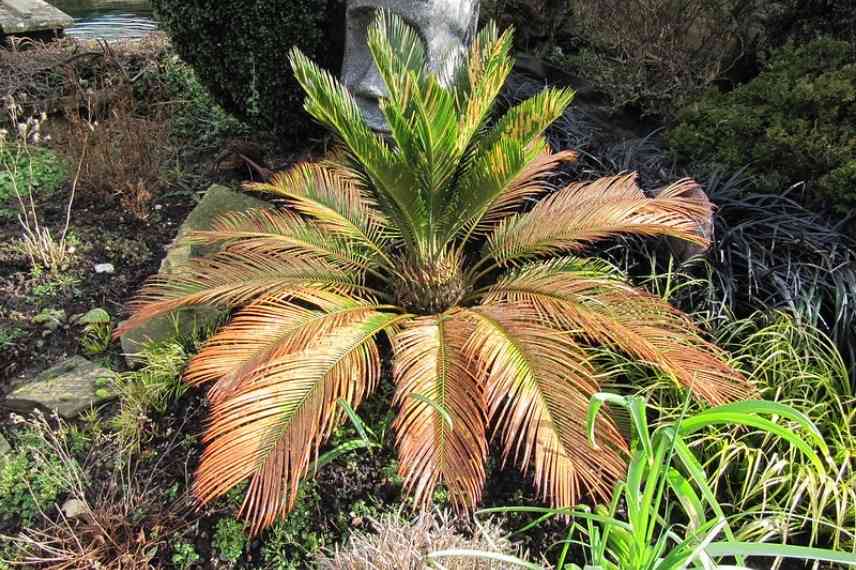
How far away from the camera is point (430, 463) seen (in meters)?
1.87

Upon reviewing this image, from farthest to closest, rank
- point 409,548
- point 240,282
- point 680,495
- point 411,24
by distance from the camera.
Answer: point 411,24 → point 240,282 → point 409,548 → point 680,495

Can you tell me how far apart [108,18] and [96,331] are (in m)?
7.42

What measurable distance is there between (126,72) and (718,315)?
5.14 m

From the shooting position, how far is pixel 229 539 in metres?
2.09

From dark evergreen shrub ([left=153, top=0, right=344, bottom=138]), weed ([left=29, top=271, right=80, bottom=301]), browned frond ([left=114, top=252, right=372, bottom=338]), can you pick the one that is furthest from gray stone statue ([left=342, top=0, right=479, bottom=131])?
weed ([left=29, top=271, right=80, bottom=301])

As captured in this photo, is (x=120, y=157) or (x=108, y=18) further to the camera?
(x=108, y=18)

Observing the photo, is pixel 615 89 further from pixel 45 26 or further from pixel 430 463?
pixel 45 26

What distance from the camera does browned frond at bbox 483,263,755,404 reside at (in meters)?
2.07

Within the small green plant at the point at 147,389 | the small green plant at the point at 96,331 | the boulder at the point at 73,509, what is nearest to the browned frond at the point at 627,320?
the small green plant at the point at 147,389

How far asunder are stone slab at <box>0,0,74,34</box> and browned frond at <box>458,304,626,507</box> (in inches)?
273

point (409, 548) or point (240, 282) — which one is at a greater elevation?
point (240, 282)

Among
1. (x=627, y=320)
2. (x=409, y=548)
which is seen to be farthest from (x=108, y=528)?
(x=627, y=320)

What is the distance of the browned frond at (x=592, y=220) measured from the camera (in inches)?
98.5

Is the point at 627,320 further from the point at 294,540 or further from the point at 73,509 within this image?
the point at 73,509
